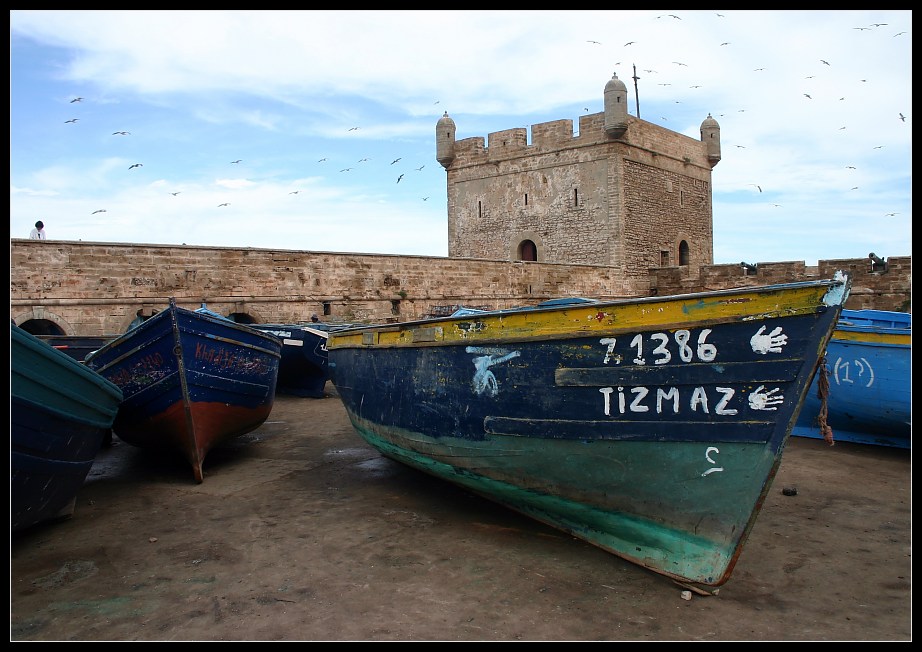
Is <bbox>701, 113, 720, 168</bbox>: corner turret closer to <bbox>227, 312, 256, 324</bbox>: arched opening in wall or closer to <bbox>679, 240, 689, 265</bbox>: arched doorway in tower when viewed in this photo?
<bbox>679, 240, 689, 265</bbox>: arched doorway in tower

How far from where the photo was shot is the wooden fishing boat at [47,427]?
4062 millimetres

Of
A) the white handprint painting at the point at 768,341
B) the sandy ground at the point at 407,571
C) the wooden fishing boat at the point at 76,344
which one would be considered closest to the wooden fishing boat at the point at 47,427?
the sandy ground at the point at 407,571

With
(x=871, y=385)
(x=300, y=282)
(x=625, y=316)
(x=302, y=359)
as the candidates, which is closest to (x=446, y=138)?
(x=300, y=282)

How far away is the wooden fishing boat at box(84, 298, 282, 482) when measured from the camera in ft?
19.7

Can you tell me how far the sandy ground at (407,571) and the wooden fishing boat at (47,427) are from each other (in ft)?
0.97

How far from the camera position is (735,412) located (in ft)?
11.6

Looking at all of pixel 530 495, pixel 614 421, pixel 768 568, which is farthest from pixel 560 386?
pixel 768 568

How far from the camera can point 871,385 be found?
22.3ft

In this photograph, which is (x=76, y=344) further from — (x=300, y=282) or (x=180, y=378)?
(x=300, y=282)

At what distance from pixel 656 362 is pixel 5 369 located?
10.4 ft

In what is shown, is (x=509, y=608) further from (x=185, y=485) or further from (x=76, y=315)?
(x=76, y=315)

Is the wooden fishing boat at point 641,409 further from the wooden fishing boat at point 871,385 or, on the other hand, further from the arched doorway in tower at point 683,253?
the arched doorway in tower at point 683,253

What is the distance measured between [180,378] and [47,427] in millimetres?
1685

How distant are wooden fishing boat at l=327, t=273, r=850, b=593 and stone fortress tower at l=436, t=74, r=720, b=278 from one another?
18.7 m
